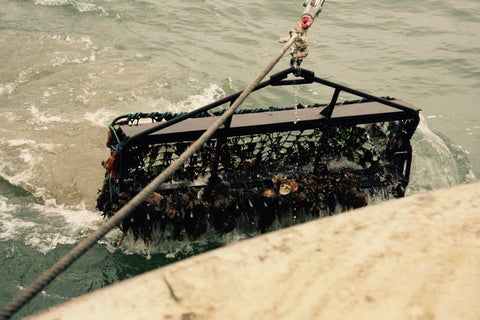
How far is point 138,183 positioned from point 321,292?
9.26ft

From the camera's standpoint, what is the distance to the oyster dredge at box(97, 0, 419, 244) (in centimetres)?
381

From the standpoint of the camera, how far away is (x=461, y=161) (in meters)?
6.25

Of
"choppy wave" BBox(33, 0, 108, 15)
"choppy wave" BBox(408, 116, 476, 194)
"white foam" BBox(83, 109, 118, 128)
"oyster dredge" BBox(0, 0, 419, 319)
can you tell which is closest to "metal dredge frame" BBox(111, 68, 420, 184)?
"oyster dredge" BBox(0, 0, 419, 319)

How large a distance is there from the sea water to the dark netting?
341 mm

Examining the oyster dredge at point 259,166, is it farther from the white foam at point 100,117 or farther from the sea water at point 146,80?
the white foam at point 100,117

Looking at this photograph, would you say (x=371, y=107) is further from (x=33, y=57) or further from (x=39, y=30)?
(x=39, y=30)

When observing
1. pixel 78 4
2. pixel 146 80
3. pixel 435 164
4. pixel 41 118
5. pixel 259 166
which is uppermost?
pixel 78 4

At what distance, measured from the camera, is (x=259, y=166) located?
4480mm

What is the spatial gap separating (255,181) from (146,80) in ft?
13.2

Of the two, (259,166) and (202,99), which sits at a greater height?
(259,166)

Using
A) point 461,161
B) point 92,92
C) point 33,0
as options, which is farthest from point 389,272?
point 33,0

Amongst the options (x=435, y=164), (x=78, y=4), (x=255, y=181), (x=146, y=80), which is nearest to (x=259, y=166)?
(x=255, y=181)

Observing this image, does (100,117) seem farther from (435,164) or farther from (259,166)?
(435,164)

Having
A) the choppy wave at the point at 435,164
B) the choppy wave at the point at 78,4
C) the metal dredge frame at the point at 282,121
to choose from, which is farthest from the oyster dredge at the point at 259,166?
the choppy wave at the point at 78,4
